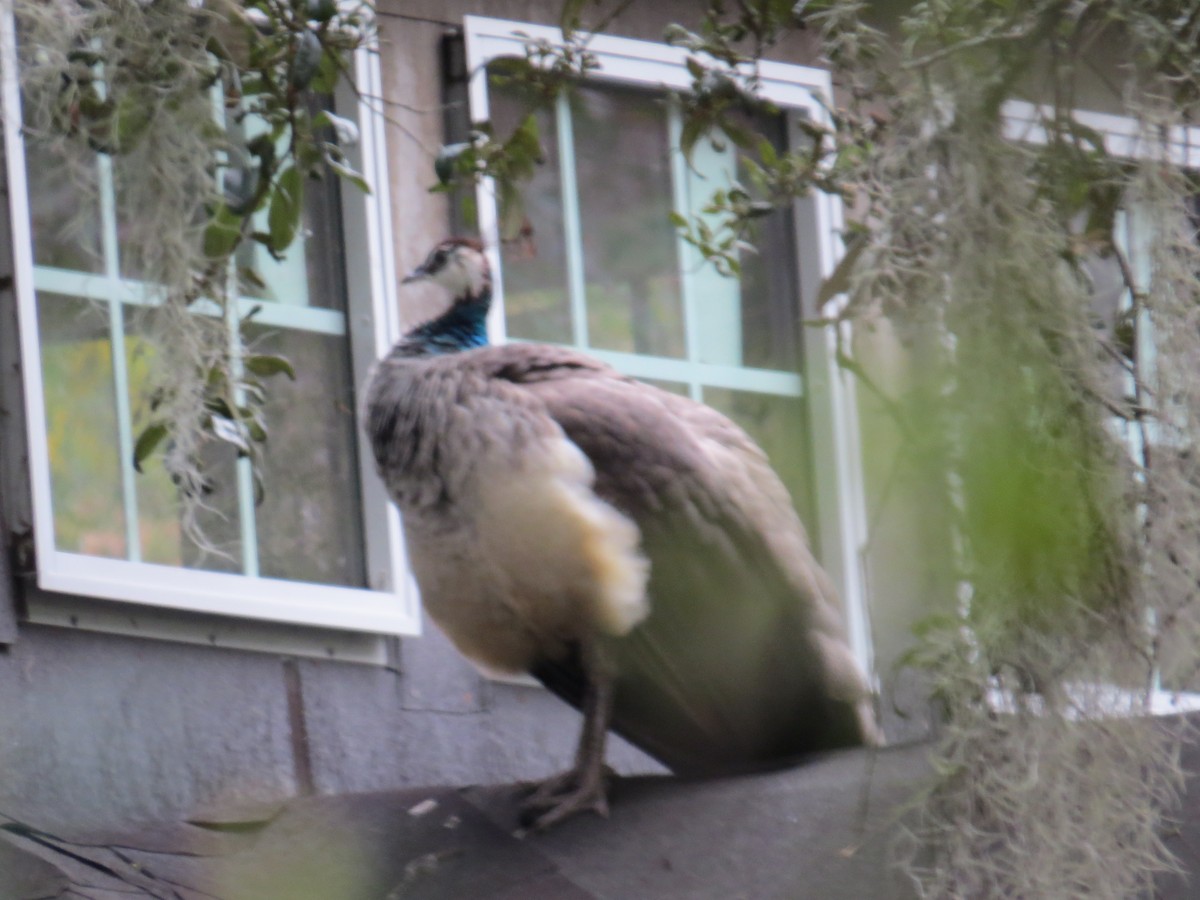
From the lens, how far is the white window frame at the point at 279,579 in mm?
3801

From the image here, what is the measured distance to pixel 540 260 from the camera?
496 cm

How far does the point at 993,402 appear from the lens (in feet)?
6.44

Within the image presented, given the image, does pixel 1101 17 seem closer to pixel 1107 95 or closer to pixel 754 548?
pixel 754 548

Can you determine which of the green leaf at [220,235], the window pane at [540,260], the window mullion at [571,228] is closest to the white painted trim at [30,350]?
the green leaf at [220,235]

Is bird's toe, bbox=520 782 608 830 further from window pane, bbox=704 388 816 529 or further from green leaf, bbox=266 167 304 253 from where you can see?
window pane, bbox=704 388 816 529

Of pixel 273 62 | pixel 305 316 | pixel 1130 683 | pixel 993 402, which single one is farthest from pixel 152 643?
pixel 993 402

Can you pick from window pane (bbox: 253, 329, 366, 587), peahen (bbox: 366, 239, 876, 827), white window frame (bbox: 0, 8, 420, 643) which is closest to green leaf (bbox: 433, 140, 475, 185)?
white window frame (bbox: 0, 8, 420, 643)

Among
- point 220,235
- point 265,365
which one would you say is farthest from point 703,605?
point 220,235

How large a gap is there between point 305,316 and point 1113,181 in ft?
7.46

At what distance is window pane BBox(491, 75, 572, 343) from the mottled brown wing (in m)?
1.17

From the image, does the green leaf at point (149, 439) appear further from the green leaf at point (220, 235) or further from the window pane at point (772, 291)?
the window pane at point (772, 291)

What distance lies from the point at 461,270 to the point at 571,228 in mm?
1086

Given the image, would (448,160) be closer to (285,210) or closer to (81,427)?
(285,210)

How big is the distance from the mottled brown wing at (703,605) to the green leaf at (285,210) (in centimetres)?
70
